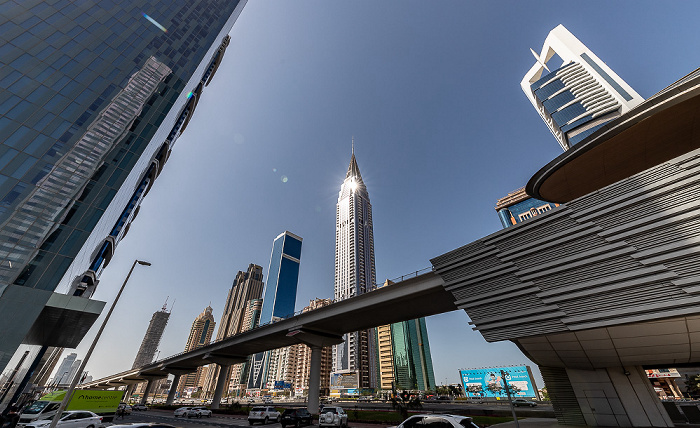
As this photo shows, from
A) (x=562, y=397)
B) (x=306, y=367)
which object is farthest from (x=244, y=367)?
(x=562, y=397)

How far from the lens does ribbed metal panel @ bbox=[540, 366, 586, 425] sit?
21328mm

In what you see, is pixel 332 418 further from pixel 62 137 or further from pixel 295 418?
pixel 62 137

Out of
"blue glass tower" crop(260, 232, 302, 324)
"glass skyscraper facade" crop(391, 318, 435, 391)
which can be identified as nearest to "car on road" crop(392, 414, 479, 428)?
"glass skyscraper facade" crop(391, 318, 435, 391)

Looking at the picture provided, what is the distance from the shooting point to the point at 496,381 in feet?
237

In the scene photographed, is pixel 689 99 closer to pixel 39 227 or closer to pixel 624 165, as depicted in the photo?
pixel 624 165

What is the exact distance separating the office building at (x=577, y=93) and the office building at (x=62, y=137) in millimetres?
125470

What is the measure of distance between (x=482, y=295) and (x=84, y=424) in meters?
27.9

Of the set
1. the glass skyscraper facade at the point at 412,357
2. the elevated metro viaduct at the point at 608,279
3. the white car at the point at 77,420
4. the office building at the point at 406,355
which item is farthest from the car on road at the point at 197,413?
the glass skyscraper facade at the point at 412,357

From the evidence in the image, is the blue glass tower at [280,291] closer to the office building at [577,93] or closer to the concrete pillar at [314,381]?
the concrete pillar at [314,381]

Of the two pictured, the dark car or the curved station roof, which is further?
the curved station roof

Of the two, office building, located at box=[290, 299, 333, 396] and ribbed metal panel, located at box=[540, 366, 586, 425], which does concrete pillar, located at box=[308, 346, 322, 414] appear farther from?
office building, located at box=[290, 299, 333, 396]

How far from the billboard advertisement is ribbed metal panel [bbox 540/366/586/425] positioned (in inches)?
1747

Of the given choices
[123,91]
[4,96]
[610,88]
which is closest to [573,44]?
[610,88]

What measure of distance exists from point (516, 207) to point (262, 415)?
482 feet
